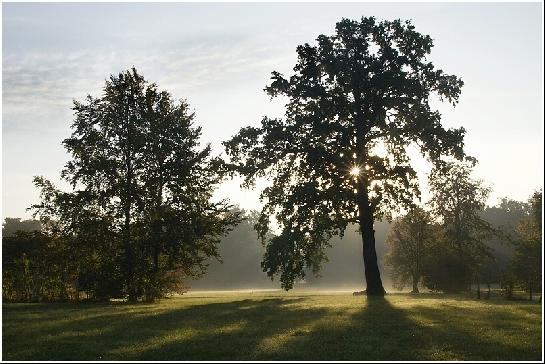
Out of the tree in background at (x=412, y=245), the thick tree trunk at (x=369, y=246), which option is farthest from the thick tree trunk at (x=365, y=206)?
the tree in background at (x=412, y=245)

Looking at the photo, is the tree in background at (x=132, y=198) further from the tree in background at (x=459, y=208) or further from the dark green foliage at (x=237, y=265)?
the dark green foliage at (x=237, y=265)

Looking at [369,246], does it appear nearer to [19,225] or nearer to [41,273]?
[41,273]

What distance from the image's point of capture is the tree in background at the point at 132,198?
29.2m

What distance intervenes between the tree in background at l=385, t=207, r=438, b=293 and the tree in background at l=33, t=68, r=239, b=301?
28591mm

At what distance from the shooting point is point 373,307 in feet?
72.9

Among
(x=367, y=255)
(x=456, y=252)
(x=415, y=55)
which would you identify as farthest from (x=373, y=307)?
(x=456, y=252)

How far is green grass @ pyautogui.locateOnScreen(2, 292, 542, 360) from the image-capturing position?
40.0 feet

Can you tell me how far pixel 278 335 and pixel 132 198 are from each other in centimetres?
1715

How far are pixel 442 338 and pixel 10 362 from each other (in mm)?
11079

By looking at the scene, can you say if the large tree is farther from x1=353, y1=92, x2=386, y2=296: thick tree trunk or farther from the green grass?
the green grass

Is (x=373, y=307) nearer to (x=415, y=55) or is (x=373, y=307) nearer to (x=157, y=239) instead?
(x=157, y=239)

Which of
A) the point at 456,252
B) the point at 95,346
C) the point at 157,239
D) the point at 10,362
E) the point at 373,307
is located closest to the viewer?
the point at 10,362

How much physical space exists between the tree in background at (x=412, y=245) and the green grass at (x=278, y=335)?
3372 centimetres

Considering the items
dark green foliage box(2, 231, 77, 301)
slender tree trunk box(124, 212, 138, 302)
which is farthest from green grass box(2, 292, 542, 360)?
dark green foliage box(2, 231, 77, 301)
